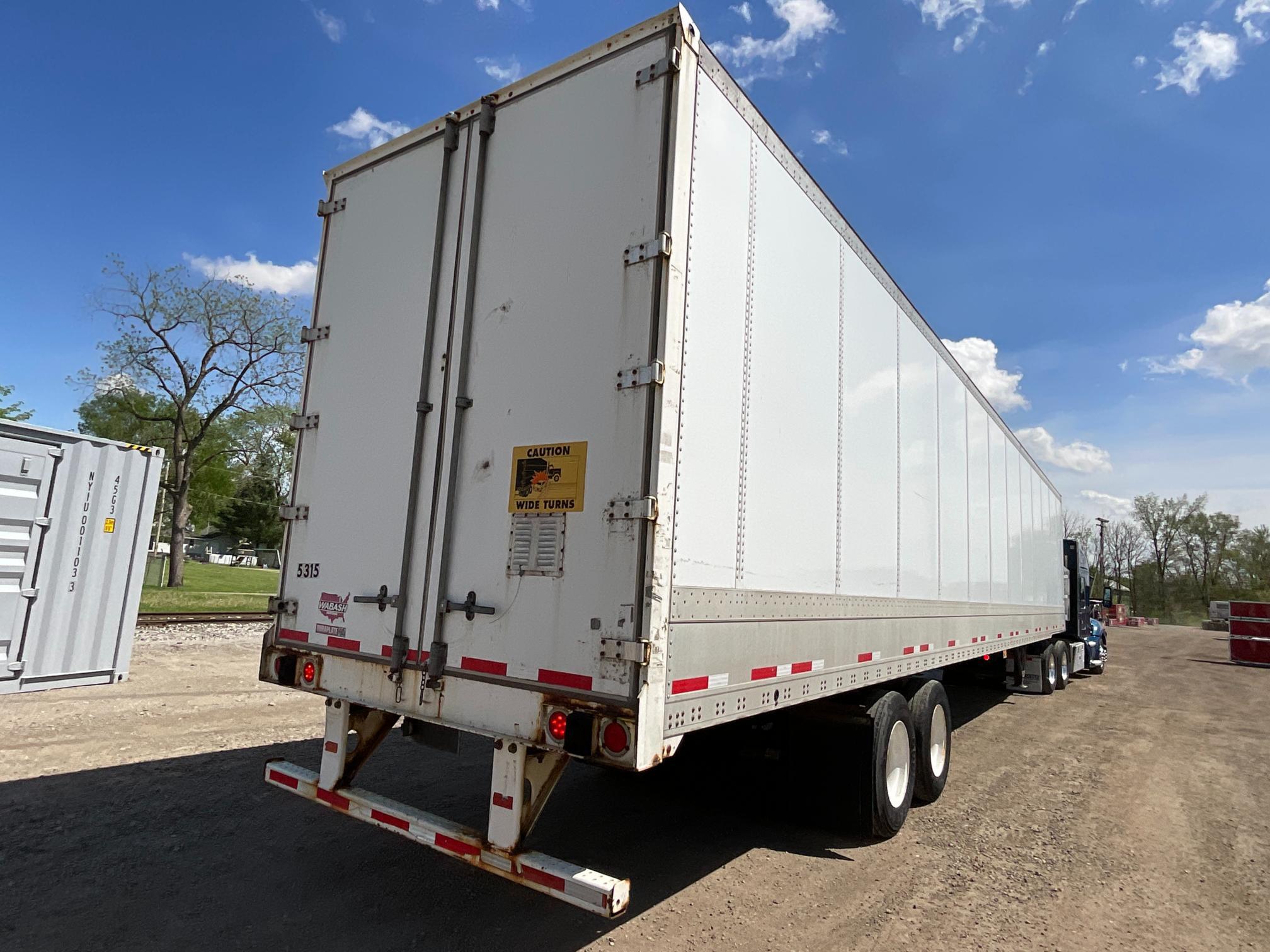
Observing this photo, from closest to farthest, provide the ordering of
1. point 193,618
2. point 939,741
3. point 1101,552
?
point 939,741 → point 193,618 → point 1101,552

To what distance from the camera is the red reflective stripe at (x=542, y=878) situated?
291 centimetres

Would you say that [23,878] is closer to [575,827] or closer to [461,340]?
[575,827]

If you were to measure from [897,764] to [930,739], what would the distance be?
2.57ft

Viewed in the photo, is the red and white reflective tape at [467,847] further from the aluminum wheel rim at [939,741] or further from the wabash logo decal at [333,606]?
the aluminum wheel rim at [939,741]

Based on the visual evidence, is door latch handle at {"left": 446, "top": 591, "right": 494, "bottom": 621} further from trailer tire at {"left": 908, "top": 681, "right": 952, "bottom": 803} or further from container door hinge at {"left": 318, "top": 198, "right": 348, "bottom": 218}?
trailer tire at {"left": 908, "top": 681, "right": 952, "bottom": 803}

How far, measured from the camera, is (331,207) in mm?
4684

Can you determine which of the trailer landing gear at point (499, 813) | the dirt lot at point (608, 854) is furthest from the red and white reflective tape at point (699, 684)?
the dirt lot at point (608, 854)

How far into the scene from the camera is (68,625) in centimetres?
781

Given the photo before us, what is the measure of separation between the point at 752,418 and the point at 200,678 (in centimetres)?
915

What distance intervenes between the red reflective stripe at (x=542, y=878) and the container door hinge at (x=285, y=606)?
7.00ft

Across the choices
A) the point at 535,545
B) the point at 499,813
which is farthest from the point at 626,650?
the point at 499,813

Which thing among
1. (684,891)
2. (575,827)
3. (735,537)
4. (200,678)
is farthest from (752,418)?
(200,678)

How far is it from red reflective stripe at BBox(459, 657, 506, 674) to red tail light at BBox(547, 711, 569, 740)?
334 millimetres

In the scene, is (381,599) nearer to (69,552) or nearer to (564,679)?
(564,679)
